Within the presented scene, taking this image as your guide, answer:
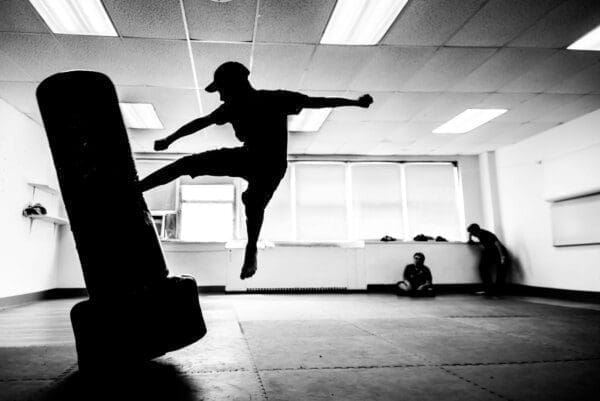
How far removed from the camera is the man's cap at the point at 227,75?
217 centimetres

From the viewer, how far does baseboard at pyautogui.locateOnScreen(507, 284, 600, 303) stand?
19.0 ft

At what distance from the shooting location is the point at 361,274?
307 inches

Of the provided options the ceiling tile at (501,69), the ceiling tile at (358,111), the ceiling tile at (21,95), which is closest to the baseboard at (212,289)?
the ceiling tile at (358,111)

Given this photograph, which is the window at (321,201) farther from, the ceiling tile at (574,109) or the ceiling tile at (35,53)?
the ceiling tile at (35,53)

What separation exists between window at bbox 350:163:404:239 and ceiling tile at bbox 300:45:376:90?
11.5 feet

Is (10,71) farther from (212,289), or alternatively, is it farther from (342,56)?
(212,289)

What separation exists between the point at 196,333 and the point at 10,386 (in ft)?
2.72

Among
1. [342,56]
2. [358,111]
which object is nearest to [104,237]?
[342,56]

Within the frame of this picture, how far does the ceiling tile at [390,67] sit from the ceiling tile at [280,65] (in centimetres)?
74

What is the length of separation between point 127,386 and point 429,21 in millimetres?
3709

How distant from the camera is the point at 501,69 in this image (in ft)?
15.2

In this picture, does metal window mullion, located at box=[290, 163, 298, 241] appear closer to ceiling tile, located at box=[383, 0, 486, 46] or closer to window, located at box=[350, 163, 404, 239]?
window, located at box=[350, 163, 404, 239]

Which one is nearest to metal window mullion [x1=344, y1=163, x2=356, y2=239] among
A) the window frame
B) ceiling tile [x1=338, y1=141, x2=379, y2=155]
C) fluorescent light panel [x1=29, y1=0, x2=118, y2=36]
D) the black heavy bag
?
ceiling tile [x1=338, y1=141, x2=379, y2=155]

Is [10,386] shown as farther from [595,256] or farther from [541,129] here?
[541,129]
